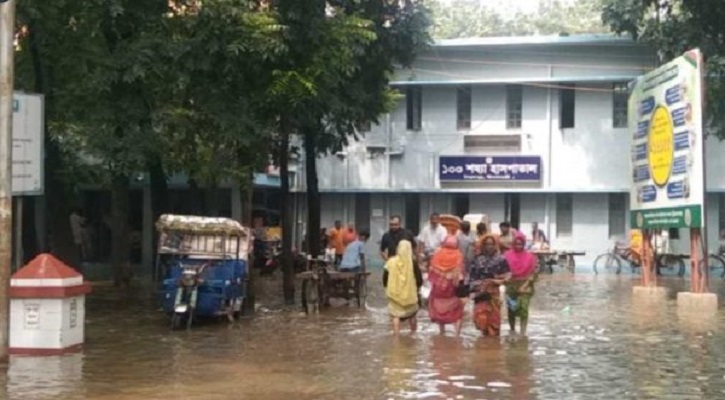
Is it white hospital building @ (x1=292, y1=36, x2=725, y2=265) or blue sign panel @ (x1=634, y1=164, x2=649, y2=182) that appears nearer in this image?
blue sign panel @ (x1=634, y1=164, x2=649, y2=182)

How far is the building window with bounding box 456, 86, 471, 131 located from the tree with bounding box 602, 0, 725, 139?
6.71 metres

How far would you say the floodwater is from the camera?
1054 cm

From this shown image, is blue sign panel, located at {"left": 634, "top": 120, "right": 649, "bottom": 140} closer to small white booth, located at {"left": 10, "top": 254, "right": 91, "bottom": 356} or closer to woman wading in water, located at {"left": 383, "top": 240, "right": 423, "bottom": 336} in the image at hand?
woman wading in water, located at {"left": 383, "top": 240, "right": 423, "bottom": 336}

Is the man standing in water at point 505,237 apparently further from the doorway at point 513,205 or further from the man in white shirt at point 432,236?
the doorway at point 513,205

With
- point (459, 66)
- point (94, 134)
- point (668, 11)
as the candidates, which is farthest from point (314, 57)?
point (459, 66)

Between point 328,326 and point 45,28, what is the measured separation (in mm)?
8089

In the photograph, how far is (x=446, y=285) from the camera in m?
15.2

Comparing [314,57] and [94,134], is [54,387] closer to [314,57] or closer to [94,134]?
[94,134]

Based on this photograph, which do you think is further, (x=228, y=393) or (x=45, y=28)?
(x=45, y=28)

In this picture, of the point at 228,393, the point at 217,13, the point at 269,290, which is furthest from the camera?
the point at 269,290

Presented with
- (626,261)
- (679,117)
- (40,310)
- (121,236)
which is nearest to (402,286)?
(40,310)

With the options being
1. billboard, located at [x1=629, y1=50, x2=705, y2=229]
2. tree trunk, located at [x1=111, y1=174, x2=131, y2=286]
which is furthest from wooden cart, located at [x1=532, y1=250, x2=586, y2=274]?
tree trunk, located at [x1=111, y1=174, x2=131, y2=286]

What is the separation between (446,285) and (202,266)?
419 cm

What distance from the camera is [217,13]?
53.3ft
